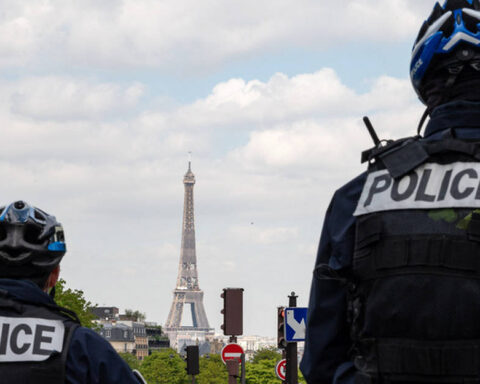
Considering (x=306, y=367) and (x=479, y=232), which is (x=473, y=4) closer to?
(x=479, y=232)

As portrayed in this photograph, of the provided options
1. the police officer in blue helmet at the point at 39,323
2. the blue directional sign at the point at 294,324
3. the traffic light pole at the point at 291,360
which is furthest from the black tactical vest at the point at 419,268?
the traffic light pole at the point at 291,360

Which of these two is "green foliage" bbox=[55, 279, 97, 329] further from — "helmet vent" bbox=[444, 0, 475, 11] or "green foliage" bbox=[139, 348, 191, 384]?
"green foliage" bbox=[139, 348, 191, 384]

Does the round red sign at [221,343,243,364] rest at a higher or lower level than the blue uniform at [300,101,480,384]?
higher

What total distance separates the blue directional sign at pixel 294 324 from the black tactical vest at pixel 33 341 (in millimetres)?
16135

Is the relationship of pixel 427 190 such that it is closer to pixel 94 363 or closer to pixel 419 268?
pixel 419 268

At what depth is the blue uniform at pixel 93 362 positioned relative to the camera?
483 centimetres

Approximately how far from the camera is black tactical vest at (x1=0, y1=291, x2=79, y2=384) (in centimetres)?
493

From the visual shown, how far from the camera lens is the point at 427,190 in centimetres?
426

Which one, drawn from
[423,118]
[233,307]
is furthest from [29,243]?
[233,307]

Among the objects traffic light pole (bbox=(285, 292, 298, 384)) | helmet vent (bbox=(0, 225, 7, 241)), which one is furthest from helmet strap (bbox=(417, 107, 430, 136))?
traffic light pole (bbox=(285, 292, 298, 384))

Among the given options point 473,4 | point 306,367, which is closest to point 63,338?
point 306,367

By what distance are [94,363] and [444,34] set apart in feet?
6.57

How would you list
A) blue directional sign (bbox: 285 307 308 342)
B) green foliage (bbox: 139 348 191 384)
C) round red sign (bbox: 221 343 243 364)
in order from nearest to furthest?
1. blue directional sign (bbox: 285 307 308 342)
2. round red sign (bbox: 221 343 243 364)
3. green foliage (bbox: 139 348 191 384)

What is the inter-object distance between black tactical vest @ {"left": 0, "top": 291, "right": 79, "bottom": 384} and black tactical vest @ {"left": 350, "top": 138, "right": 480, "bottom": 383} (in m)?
1.38
